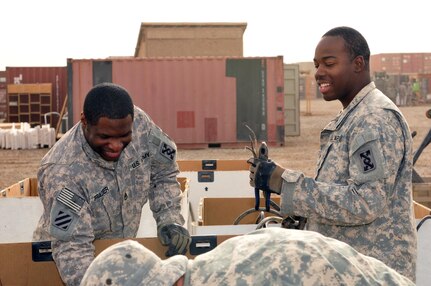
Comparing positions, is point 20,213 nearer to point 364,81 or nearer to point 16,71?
point 364,81

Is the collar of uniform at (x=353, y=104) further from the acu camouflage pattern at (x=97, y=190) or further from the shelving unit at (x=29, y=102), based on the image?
the shelving unit at (x=29, y=102)

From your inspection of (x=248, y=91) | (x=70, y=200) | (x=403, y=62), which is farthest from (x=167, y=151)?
(x=403, y=62)

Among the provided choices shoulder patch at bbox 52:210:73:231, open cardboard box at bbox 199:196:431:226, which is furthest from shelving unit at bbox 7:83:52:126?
shoulder patch at bbox 52:210:73:231

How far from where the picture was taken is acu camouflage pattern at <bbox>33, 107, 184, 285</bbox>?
9.20ft

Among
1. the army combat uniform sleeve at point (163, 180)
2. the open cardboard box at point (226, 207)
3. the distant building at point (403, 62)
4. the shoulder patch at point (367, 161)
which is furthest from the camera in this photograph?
the distant building at point (403, 62)

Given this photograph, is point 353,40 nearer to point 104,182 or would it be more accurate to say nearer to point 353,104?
point 353,104

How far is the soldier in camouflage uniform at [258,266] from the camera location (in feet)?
4.00

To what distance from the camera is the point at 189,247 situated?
3111 millimetres

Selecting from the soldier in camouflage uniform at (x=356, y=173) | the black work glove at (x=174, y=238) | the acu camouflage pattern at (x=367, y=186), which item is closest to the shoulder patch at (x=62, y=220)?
the black work glove at (x=174, y=238)

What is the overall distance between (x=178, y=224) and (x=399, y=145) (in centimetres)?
Result: 113

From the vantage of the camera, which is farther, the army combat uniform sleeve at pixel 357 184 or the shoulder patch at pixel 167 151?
the shoulder patch at pixel 167 151

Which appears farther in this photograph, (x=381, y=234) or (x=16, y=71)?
(x=16, y=71)

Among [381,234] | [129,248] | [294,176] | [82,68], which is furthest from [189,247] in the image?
[82,68]

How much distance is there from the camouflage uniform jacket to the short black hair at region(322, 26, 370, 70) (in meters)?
1.68
